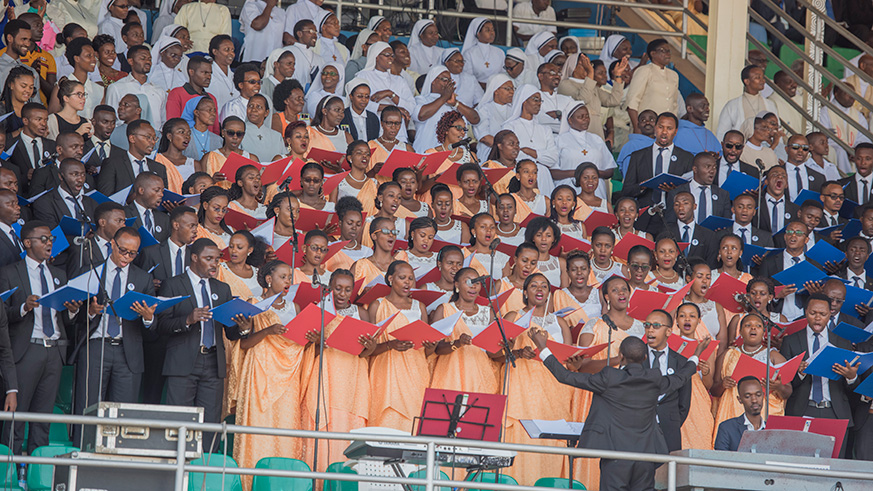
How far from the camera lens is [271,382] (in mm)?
8398

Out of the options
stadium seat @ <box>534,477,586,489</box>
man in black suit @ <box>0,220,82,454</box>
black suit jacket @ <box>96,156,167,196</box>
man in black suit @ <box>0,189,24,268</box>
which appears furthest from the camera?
black suit jacket @ <box>96,156,167,196</box>

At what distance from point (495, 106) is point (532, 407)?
14.5 feet

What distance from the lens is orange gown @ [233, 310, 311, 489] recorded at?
8.38 meters

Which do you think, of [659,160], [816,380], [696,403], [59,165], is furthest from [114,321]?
[659,160]

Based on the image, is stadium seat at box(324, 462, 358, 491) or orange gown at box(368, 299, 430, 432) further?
orange gown at box(368, 299, 430, 432)

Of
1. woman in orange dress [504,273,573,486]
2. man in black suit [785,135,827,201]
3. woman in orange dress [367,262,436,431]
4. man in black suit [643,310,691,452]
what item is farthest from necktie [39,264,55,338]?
man in black suit [785,135,827,201]

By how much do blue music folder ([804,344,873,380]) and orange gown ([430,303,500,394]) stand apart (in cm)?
223

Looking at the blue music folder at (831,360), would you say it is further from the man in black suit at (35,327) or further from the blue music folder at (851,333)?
the man in black suit at (35,327)

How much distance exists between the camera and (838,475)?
6.39m

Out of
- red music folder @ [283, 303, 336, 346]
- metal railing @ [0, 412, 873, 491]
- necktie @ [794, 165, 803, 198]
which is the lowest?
metal railing @ [0, 412, 873, 491]

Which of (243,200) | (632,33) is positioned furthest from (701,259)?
(632,33)

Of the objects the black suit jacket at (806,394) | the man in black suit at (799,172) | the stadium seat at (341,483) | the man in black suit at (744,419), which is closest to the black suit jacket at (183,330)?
the stadium seat at (341,483)

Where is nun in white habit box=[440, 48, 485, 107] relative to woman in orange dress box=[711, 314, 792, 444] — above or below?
above

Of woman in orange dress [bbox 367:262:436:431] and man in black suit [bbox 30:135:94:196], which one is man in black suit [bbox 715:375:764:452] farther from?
man in black suit [bbox 30:135:94:196]
